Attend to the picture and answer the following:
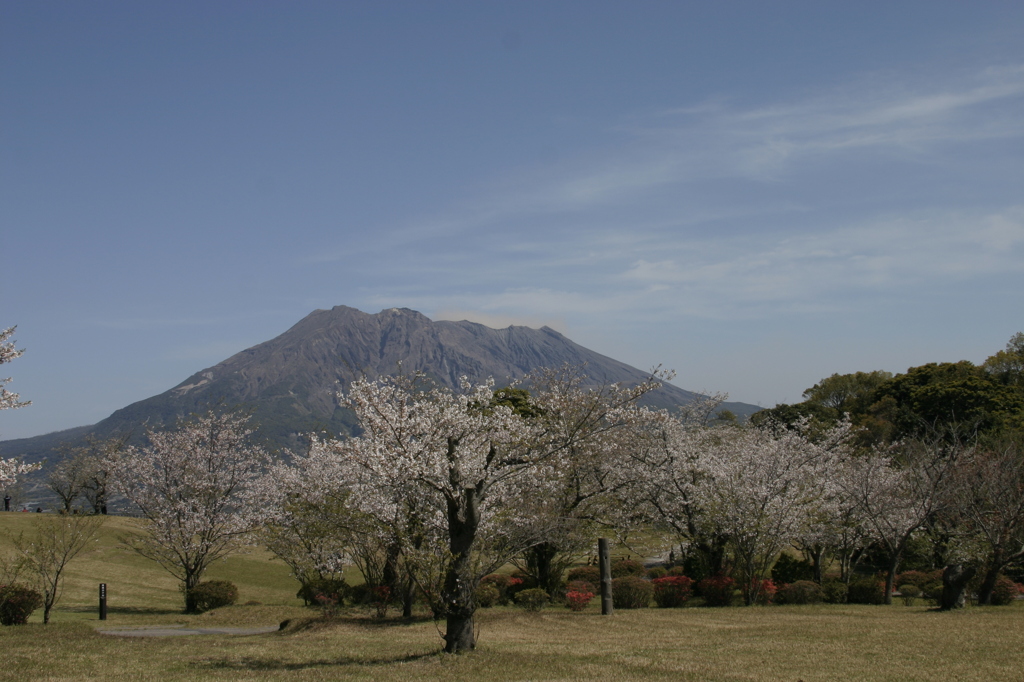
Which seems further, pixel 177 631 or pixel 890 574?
pixel 890 574

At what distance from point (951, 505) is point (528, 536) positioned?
15.3 m

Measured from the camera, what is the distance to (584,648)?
13812mm

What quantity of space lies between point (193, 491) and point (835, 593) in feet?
77.2

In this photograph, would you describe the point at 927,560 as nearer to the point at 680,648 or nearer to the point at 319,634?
the point at 680,648

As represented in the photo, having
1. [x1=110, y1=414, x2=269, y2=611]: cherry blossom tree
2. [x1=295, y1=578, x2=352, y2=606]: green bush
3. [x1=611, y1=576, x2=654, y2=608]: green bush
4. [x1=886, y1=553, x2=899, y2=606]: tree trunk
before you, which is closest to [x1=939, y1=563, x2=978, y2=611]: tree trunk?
[x1=886, y1=553, x2=899, y2=606]: tree trunk

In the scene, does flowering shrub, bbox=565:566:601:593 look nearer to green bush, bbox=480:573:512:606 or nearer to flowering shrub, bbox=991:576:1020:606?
green bush, bbox=480:573:512:606

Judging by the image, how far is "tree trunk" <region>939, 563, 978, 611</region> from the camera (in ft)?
62.6

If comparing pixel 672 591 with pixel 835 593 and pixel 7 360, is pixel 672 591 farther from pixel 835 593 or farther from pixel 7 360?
pixel 7 360

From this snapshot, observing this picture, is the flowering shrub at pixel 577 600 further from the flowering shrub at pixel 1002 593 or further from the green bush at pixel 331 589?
the flowering shrub at pixel 1002 593

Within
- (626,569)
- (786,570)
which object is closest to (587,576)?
(626,569)

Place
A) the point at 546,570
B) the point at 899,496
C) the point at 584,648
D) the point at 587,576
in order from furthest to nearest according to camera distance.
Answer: the point at 899,496 < the point at 587,576 < the point at 546,570 < the point at 584,648

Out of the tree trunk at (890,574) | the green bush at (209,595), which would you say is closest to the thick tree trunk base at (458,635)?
the tree trunk at (890,574)

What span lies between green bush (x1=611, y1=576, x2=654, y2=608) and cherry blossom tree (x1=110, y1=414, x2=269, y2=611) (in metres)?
14.9

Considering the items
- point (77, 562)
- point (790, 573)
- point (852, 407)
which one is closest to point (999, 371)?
point (852, 407)
